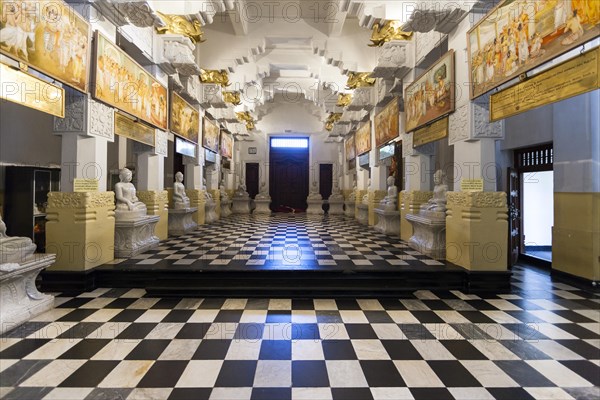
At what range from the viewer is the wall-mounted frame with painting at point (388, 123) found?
26.8 ft

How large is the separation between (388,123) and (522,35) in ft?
16.7

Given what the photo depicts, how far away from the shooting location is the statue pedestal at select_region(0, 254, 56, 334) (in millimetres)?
3225

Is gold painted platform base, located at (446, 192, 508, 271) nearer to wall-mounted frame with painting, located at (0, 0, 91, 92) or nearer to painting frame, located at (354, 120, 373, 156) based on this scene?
wall-mounted frame with painting, located at (0, 0, 91, 92)

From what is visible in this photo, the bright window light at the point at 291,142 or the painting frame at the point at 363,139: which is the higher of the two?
the bright window light at the point at 291,142

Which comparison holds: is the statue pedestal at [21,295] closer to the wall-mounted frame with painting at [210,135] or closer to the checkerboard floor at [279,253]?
the checkerboard floor at [279,253]

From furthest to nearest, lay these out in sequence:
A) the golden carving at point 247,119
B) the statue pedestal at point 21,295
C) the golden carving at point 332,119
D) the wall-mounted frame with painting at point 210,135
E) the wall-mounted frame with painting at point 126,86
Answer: the golden carving at point 247,119 < the golden carving at point 332,119 < the wall-mounted frame with painting at point 210,135 < the wall-mounted frame with painting at point 126,86 < the statue pedestal at point 21,295

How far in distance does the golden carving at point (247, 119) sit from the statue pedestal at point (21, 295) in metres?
12.3

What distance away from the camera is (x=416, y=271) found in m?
4.57

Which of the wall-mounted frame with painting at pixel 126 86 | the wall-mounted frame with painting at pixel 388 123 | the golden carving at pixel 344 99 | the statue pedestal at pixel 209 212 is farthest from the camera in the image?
the golden carving at pixel 344 99

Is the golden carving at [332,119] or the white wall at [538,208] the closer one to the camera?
the white wall at [538,208]

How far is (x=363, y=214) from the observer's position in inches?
456

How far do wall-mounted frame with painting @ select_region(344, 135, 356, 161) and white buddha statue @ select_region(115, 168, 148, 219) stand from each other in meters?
9.99

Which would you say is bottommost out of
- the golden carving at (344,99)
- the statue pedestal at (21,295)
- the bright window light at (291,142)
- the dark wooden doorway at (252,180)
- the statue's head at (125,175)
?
the statue pedestal at (21,295)

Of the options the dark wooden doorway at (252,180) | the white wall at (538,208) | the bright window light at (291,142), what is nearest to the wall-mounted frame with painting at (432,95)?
the white wall at (538,208)
